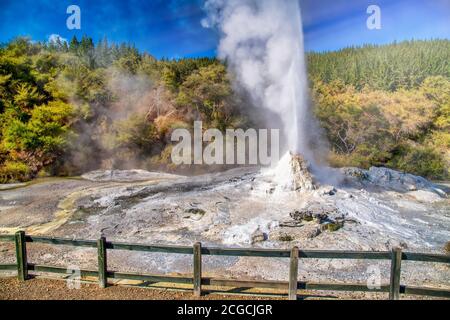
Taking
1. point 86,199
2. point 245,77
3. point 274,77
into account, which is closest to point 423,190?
point 274,77

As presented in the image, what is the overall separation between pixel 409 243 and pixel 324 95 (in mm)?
25465

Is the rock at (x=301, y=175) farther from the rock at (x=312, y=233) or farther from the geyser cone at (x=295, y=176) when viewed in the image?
the rock at (x=312, y=233)

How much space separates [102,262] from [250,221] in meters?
5.03

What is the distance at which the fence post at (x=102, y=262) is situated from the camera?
5285 mm

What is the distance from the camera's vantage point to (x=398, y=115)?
2562 centimetres

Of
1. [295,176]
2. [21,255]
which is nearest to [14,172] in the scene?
[21,255]

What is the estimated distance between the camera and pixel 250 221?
9492 mm

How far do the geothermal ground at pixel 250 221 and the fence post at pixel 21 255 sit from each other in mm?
1466

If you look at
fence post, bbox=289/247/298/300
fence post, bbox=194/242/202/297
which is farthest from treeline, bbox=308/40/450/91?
fence post, bbox=194/242/202/297

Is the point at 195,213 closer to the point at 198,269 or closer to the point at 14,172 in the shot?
the point at 198,269

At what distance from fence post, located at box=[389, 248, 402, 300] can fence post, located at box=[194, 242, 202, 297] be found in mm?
2934

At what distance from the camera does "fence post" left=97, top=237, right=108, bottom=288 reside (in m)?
5.29
